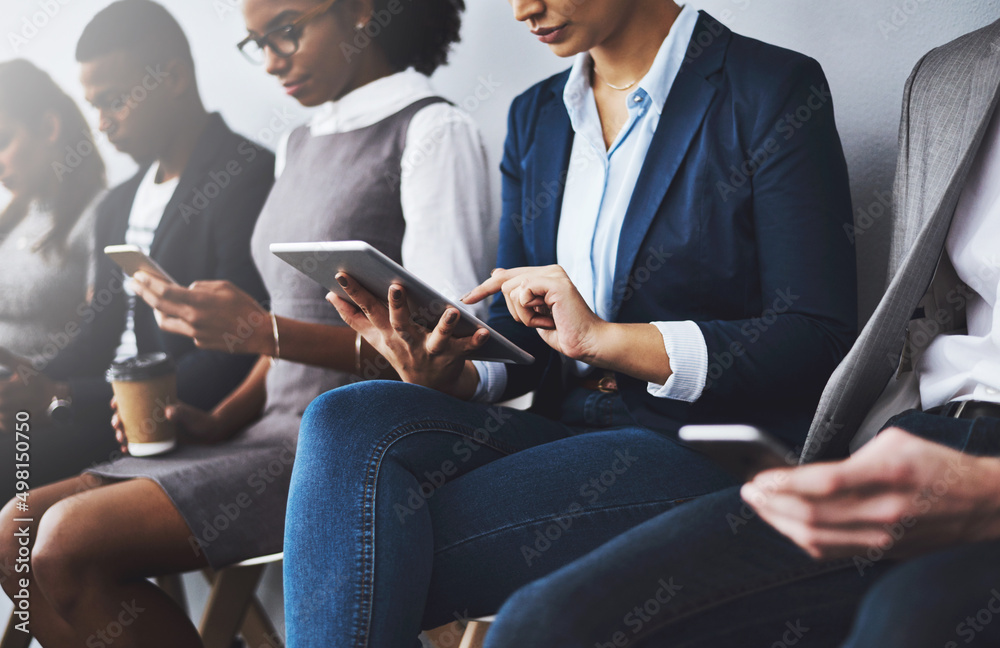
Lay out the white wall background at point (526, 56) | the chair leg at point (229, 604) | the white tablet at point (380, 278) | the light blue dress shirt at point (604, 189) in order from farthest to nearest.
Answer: the chair leg at point (229, 604)
the white wall background at point (526, 56)
the light blue dress shirt at point (604, 189)
the white tablet at point (380, 278)

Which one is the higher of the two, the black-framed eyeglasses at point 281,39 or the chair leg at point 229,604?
the black-framed eyeglasses at point 281,39

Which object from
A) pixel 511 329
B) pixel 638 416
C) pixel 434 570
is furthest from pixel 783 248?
pixel 434 570

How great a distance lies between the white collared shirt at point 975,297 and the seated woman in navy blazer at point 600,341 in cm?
11

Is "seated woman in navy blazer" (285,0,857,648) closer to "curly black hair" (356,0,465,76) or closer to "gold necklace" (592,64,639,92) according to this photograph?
"gold necklace" (592,64,639,92)

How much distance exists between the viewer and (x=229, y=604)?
121 cm

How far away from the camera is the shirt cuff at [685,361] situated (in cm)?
73

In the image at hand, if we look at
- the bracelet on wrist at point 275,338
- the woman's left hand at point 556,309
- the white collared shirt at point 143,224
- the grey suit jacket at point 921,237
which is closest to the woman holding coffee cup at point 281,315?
the bracelet on wrist at point 275,338

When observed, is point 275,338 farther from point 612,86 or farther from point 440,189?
point 612,86

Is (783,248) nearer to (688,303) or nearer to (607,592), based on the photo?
(688,303)

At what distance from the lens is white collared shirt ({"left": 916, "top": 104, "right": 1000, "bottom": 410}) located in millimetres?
611

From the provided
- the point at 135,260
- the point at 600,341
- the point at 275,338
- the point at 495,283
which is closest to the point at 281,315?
the point at 275,338

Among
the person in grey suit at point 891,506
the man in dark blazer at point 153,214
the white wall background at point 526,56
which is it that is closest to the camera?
the person in grey suit at point 891,506

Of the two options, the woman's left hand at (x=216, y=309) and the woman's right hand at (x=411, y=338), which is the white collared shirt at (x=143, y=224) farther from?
the woman's right hand at (x=411, y=338)

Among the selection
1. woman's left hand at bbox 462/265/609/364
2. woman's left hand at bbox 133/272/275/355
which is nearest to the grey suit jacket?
woman's left hand at bbox 462/265/609/364
